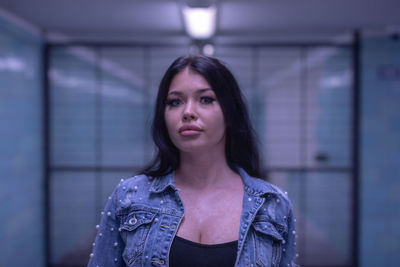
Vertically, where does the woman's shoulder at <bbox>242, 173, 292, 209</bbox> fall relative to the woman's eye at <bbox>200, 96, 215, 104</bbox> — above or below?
below

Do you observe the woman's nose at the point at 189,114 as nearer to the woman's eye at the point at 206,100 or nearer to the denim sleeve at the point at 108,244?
the woman's eye at the point at 206,100

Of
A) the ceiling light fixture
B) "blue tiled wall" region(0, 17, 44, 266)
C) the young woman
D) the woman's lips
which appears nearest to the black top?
the young woman

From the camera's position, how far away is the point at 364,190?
3057 mm

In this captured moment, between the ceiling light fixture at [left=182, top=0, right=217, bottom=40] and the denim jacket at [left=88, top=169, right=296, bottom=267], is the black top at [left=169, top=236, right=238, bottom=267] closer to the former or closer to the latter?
the denim jacket at [left=88, top=169, right=296, bottom=267]

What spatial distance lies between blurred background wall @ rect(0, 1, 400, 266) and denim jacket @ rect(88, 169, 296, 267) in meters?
2.04

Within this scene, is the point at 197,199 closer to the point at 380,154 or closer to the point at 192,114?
the point at 192,114

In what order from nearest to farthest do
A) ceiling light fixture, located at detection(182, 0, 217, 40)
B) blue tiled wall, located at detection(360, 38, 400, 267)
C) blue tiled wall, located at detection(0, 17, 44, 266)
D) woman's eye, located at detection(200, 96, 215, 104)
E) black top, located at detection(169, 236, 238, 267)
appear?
black top, located at detection(169, 236, 238, 267) < woman's eye, located at detection(200, 96, 215, 104) < ceiling light fixture, located at detection(182, 0, 217, 40) < blue tiled wall, located at detection(0, 17, 44, 266) < blue tiled wall, located at detection(360, 38, 400, 267)

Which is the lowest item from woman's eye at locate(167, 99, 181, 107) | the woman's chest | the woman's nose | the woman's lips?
the woman's chest

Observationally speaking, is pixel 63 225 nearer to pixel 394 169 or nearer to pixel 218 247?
pixel 218 247

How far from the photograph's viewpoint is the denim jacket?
1037 mm

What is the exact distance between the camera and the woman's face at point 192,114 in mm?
1047

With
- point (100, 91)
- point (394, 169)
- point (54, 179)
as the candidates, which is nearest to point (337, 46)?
point (394, 169)

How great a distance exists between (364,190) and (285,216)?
2302 millimetres

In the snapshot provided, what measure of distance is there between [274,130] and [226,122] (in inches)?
85.8
